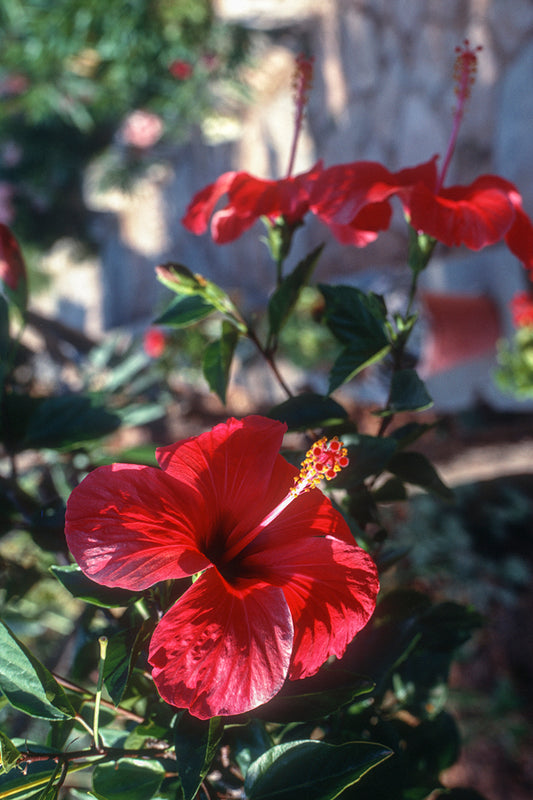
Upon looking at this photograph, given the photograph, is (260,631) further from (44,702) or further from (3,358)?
(3,358)

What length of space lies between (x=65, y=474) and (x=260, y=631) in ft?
2.10

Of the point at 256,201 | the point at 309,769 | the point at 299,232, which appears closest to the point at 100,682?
the point at 309,769

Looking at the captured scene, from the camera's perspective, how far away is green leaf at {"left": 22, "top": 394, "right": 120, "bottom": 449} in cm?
61

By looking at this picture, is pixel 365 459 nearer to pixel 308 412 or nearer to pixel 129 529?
pixel 308 412

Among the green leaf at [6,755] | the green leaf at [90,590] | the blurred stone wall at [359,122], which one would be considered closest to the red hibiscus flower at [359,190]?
the green leaf at [90,590]

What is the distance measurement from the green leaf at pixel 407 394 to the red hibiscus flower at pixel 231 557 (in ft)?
0.28

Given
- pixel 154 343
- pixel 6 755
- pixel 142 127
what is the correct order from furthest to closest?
1. pixel 142 127
2. pixel 154 343
3. pixel 6 755

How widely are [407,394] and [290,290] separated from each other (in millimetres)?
150

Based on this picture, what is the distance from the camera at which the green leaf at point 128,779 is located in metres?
0.38

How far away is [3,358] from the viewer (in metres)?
0.61

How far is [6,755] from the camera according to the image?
34cm

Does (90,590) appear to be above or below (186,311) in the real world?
below

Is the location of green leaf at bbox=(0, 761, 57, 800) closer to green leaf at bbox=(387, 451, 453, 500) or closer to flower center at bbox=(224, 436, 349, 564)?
flower center at bbox=(224, 436, 349, 564)

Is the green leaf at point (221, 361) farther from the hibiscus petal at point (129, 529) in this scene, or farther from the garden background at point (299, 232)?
the garden background at point (299, 232)
